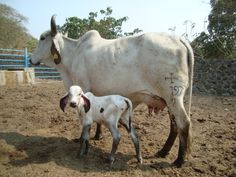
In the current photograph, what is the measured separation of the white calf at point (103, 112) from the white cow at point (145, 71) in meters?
0.50

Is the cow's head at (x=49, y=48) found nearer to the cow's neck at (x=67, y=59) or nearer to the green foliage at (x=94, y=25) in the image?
the cow's neck at (x=67, y=59)

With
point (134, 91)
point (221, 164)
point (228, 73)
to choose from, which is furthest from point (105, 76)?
point (228, 73)

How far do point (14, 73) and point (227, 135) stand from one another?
8568 millimetres

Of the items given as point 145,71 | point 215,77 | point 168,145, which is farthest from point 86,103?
point 215,77

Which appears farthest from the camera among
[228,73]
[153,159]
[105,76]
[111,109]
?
[228,73]

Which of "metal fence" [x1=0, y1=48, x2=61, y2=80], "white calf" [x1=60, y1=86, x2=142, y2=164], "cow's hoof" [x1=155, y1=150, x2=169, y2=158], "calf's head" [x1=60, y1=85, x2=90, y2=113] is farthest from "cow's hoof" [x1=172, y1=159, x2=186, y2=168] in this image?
"metal fence" [x1=0, y1=48, x2=61, y2=80]

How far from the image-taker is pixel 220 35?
18.3 metres

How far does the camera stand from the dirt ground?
4145mm

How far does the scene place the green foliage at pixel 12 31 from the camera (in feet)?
79.2

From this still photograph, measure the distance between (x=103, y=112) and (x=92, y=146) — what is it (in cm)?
90

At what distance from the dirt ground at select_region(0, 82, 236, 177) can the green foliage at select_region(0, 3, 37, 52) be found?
57.7 ft

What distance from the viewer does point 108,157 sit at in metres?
4.61

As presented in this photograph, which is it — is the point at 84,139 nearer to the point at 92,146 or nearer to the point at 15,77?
the point at 92,146

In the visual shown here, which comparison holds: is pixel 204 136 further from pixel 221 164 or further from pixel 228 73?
pixel 228 73
